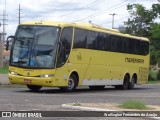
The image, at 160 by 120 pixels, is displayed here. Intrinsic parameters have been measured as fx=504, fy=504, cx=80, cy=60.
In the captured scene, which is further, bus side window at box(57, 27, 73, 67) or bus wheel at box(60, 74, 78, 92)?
bus wheel at box(60, 74, 78, 92)

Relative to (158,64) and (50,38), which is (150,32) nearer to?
(158,64)

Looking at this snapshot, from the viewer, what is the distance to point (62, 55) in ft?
80.0

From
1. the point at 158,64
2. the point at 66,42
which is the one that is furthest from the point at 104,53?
the point at 158,64

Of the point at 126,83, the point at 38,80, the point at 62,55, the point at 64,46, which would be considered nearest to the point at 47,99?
the point at 38,80

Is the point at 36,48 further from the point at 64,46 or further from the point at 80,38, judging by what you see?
the point at 80,38

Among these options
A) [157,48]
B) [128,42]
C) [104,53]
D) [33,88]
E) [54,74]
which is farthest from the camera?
[157,48]

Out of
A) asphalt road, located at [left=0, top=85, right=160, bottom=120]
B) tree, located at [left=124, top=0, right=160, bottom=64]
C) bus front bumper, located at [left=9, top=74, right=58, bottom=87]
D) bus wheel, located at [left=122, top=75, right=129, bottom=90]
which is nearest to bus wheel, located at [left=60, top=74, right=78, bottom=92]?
asphalt road, located at [left=0, top=85, right=160, bottom=120]

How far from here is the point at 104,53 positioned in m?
29.0

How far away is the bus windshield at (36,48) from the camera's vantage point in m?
23.9

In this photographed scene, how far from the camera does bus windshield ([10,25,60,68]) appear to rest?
23875mm

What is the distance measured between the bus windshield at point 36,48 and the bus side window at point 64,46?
1.14 ft

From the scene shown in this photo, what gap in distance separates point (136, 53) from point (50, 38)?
1088 centimetres

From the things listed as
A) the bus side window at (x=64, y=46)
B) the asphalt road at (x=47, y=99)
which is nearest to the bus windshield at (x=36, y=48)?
the bus side window at (x=64, y=46)

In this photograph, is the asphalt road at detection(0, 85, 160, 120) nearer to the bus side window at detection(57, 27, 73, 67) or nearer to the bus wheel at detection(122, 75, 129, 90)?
the bus side window at detection(57, 27, 73, 67)
